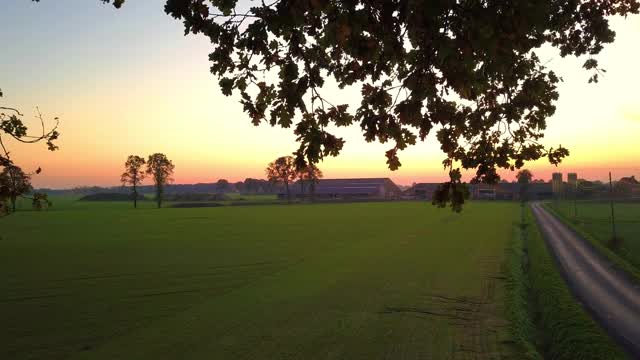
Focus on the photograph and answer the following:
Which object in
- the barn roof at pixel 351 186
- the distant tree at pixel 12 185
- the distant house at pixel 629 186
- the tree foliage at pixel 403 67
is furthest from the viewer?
the barn roof at pixel 351 186

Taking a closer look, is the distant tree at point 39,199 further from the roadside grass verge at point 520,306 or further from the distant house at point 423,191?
the distant house at point 423,191

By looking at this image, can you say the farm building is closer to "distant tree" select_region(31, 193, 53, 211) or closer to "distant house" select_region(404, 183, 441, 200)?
"distant house" select_region(404, 183, 441, 200)

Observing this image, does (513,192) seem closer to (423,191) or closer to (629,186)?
(423,191)

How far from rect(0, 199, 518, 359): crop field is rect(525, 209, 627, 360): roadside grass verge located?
895mm

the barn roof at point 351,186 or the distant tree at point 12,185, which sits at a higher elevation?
the barn roof at point 351,186

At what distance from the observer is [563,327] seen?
11.3 metres

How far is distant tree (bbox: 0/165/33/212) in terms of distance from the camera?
922 cm

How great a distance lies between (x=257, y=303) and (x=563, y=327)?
7.42 metres

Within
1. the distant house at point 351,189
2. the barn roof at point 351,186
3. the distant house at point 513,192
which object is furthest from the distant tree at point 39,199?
the barn roof at point 351,186

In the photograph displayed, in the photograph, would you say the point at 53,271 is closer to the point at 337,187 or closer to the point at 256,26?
the point at 256,26

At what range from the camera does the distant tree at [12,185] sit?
922 centimetres

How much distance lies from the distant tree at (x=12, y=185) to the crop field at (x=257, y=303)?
124 inches

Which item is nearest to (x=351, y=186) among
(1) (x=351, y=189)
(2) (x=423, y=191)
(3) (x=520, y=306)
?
(1) (x=351, y=189)

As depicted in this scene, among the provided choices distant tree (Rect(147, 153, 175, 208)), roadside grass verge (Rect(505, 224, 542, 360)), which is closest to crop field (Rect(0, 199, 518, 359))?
roadside grass verge (Rect(505, 224, 542, 360))
